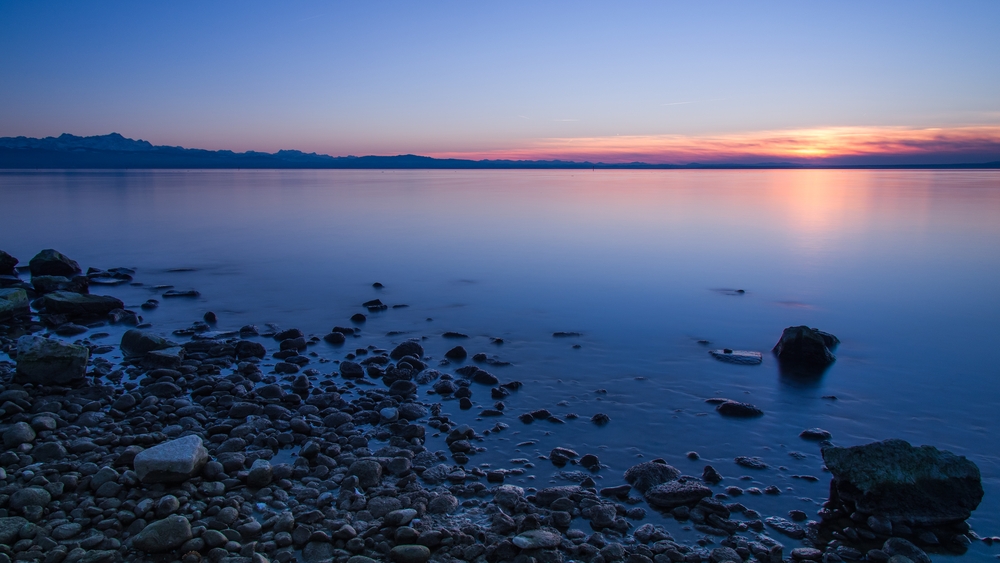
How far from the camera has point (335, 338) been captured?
1049cm

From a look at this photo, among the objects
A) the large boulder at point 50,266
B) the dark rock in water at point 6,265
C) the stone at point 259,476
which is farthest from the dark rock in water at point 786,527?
the dark rock in water at point 6,265

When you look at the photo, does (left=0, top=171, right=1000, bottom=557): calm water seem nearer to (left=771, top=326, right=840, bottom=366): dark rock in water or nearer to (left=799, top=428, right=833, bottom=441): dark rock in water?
(left=799, top=428, right=833, bottom=441): dark rock in water

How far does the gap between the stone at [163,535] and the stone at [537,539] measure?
249 centimetres

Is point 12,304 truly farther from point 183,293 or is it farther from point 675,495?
point 675,495

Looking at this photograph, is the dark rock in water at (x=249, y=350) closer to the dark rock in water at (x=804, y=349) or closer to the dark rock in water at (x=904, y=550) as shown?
the dark rock in water at (x=804, y=349)

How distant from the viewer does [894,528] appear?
205 inches

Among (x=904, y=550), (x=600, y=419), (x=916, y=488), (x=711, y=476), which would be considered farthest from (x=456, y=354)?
(x=904, y=550)

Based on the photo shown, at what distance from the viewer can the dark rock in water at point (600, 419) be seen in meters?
7.30

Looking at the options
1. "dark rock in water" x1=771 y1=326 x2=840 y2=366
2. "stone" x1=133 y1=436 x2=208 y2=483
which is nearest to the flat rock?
"dark rock in water" x1=771 y1=326 x2=840 y2=366

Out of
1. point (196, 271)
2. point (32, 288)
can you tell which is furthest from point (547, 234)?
point (32, 288)

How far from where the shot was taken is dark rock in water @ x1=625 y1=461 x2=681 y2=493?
5812mm

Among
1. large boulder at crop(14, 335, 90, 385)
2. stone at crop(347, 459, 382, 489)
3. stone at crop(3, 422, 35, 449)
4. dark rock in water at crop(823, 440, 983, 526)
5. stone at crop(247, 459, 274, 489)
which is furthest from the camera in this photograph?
large boulder at crop(14, 335, 90, 385)

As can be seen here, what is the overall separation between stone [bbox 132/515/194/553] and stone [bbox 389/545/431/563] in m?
1.56

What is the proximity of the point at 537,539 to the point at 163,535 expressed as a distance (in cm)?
280
